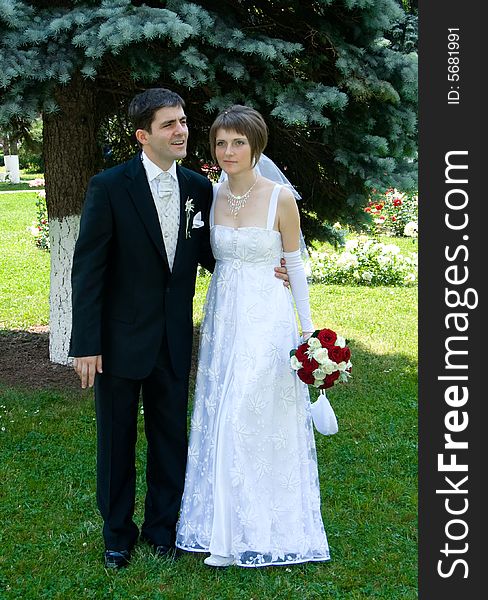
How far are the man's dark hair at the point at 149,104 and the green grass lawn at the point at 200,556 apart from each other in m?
2.01

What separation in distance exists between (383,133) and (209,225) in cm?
261

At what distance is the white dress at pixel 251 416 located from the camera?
12.3 feet

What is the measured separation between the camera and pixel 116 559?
3.86 m

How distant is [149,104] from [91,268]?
2.43 ft

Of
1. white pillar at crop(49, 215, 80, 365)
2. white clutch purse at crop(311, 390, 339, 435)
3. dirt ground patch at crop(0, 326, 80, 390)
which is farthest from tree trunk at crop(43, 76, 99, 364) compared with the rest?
white clutch purse at crop(311, 390, 339, 435)

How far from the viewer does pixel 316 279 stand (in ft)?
36.4

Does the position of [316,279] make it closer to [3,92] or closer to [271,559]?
[3,92]

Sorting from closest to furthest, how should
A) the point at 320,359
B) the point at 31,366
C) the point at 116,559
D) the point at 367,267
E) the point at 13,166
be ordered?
the point at 320,359 → the point at 116,559 → the point at 31,366 → the point at 367,267 → the point at 13,166

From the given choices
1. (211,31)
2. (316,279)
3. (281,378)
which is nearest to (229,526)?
(281,378)

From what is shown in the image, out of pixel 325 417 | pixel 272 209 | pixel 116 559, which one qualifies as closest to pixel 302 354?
pixel 325 417

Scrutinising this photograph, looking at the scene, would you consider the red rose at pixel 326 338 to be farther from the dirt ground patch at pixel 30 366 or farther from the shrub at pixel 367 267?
the shrub at pixel 367 267

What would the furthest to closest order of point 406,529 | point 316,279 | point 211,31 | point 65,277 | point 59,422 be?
point 316,279
point 65,277
point 59,422
point 211,31
point 406,529

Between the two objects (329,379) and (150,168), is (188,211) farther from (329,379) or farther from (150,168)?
(329,379)

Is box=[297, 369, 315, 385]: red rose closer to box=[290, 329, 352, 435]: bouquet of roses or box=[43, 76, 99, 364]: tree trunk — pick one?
box=[290, 329, 352, 435]: bouquet of roses
